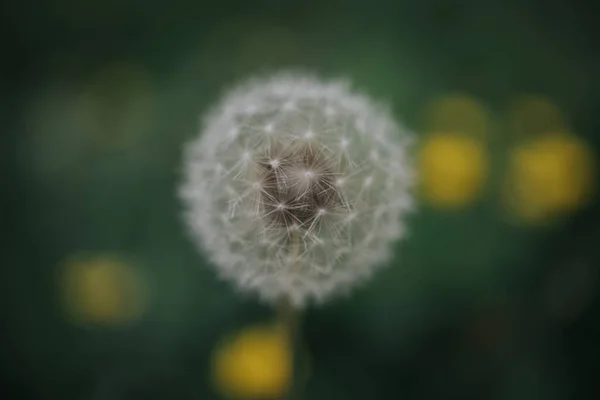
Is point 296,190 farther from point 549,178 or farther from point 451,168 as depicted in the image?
point 549,178

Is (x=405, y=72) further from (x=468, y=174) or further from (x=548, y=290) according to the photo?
(x=548, y=290)

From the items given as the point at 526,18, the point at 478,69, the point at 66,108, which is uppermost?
A: the point at 526,18

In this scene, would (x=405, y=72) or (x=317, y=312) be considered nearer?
(x=317, y=312)

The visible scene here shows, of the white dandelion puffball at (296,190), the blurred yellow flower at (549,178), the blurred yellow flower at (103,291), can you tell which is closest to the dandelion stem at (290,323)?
the white dandelion puffball at (296,190)

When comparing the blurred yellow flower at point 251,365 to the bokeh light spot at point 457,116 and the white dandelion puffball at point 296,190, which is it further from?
the bokeh light spot at point 457,116

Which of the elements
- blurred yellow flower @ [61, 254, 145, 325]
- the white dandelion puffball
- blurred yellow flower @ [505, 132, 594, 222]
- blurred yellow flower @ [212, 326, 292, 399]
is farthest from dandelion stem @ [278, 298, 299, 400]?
blurred yellow flower @ [505, 132, 594, 222]

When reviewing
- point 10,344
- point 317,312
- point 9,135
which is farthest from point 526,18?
point 10,344

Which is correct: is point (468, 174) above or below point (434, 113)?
below
